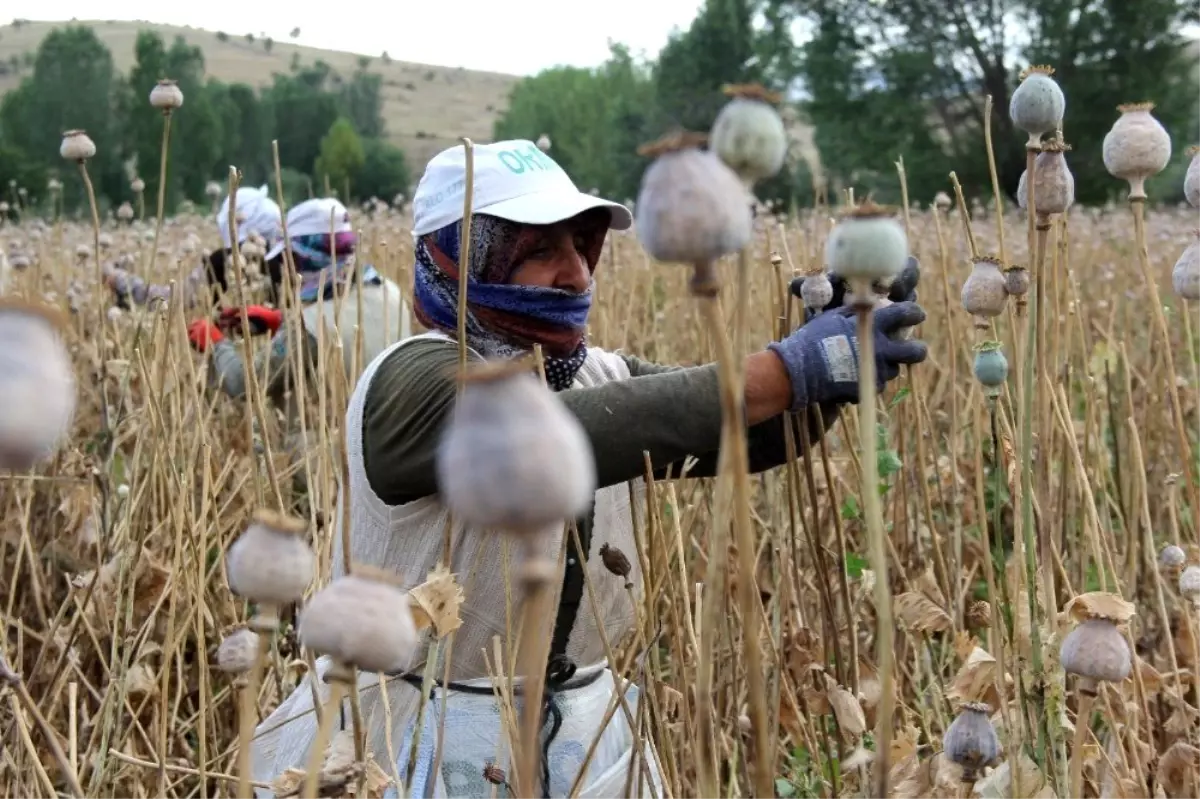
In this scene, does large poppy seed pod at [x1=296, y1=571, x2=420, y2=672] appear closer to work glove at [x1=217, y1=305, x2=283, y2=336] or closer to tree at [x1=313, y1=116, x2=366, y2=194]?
work glove at [x1=217, y1=305, x2=283, y2=336]

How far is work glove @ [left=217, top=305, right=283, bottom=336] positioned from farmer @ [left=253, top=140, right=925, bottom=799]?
1.14 metres

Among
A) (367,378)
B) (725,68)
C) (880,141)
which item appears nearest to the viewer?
(367,378)

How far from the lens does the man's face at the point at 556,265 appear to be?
1.35 metres

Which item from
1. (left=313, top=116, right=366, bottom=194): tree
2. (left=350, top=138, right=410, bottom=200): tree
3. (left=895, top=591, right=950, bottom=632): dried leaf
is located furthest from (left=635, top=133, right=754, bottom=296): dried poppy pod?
(left=350, top=138, right=410, bottom=200): tree

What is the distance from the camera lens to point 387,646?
438 millimetres

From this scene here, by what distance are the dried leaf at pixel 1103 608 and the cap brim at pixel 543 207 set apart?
2.31ft

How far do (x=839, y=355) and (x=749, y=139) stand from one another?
63 centimetres

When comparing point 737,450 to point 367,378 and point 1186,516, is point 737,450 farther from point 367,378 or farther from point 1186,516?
point 1186,516

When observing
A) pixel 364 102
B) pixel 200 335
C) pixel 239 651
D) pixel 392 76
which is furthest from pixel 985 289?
pixel 392 76

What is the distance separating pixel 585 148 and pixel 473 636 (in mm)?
34402

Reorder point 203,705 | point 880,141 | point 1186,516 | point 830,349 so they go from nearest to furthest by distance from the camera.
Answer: point 203,705 < point 830,349 < point 1186,516 < point 880,141

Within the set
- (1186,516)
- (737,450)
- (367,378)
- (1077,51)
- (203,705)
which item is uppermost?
(1077,51)

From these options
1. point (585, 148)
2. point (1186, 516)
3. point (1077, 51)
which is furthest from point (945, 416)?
point (585, 148)

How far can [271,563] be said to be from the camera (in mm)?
469
